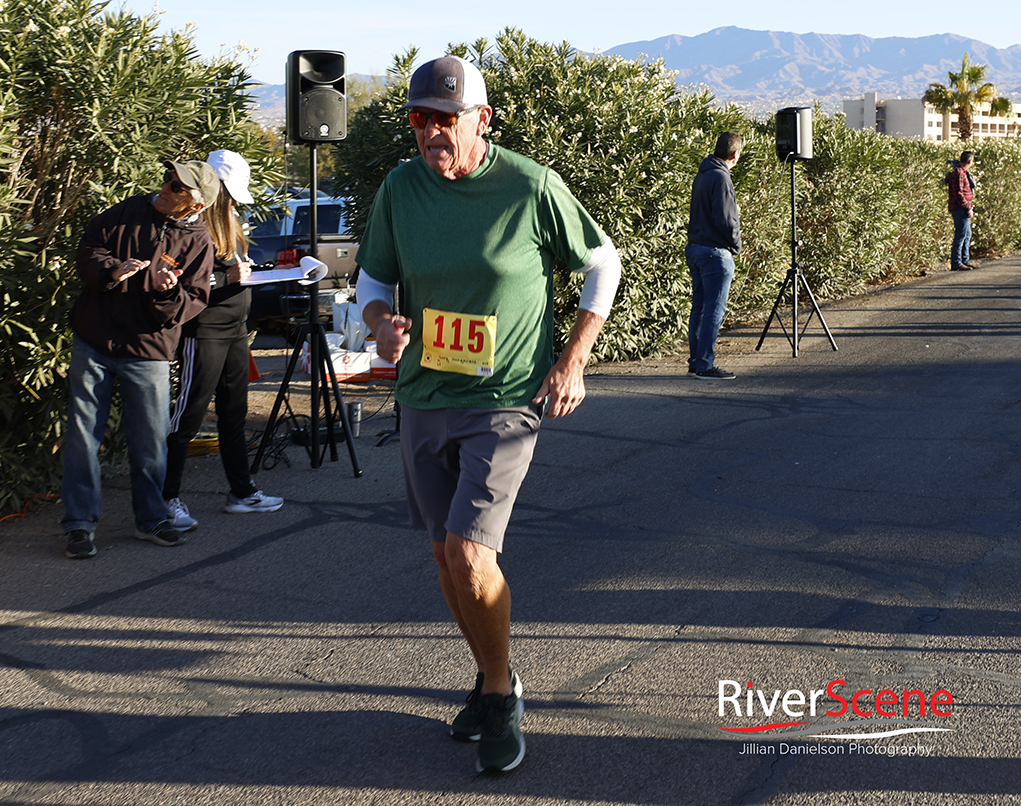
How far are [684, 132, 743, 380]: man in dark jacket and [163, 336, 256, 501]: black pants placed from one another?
5300mm

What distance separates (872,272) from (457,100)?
1522cm

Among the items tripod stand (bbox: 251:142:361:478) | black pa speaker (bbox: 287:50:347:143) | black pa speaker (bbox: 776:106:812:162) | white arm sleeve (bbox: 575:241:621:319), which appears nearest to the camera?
white arm sleeve (bbox: 575:241:621:319)

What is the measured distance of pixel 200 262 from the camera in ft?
17.5

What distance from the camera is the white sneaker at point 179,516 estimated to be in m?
5.63

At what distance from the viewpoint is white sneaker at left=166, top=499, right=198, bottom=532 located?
563 cm

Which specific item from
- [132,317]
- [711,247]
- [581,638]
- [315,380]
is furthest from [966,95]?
[581,638]

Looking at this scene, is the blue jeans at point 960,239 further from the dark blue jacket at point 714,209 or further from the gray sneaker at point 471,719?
the gray sneaker at point 471,719

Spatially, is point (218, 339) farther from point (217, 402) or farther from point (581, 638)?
point (581, 638)

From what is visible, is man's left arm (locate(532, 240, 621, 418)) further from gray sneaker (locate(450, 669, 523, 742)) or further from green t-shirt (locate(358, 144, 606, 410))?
gray sneaker (locate(450, 669, 523, 742))

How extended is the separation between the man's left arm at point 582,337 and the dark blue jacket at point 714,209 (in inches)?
264

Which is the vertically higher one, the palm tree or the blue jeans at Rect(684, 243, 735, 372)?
the palm tree

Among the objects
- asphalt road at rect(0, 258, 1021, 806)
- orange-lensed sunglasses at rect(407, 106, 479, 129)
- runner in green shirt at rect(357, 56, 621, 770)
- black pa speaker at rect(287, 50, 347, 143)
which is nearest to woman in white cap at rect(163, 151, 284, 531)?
asphalt road at rect(0, 258, 1021, 806)

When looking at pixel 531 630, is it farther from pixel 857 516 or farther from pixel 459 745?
pixel 857 516

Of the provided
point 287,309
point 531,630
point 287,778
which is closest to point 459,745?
point 287,778
